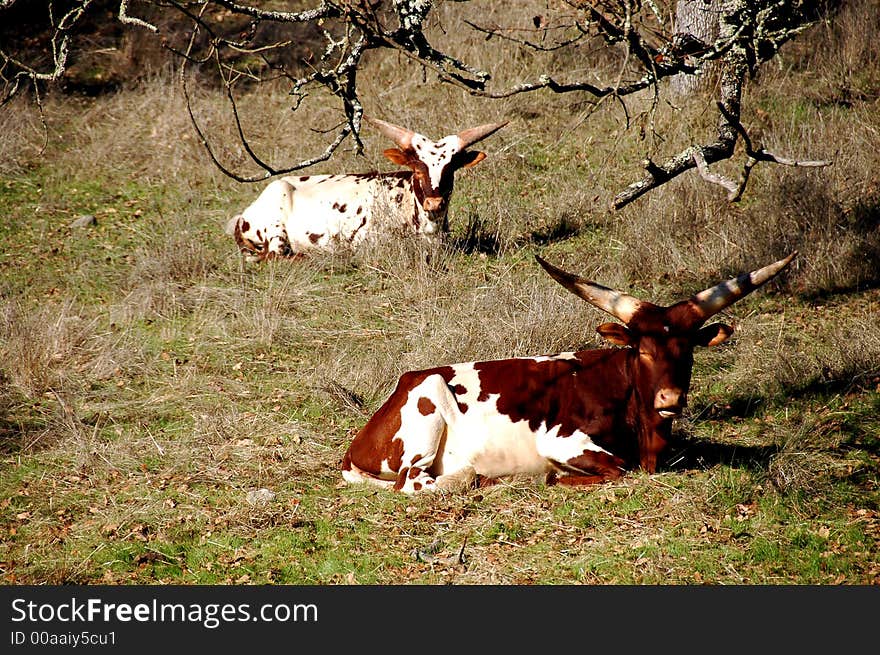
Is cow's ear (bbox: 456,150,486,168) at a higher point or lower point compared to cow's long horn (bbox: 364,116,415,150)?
lower

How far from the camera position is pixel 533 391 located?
6.18 metres

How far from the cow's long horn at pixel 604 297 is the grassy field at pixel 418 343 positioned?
0.98m

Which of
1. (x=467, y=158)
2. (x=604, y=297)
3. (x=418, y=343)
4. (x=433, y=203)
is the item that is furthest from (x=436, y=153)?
(x=604, y=297)

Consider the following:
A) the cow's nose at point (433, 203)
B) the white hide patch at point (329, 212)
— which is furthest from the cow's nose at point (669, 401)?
the white hide patch at point (329, 212)

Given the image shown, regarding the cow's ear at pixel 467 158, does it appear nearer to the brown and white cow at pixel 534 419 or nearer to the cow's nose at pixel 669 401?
the brown and white cow at pixel 534 419

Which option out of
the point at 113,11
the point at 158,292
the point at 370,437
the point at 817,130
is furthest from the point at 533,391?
the point at 113,11

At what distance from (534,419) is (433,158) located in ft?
15.7

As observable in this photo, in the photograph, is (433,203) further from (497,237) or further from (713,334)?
(713,334)

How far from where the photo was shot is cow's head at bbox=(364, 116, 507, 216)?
398 inches

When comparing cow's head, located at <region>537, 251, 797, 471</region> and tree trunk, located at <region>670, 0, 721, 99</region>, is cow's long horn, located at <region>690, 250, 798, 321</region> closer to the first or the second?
cow's head, located at <region>537, 251, 797, 471</region>

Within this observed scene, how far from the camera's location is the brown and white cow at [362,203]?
10.2m

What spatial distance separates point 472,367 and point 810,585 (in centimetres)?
245

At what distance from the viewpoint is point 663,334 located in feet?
18.6

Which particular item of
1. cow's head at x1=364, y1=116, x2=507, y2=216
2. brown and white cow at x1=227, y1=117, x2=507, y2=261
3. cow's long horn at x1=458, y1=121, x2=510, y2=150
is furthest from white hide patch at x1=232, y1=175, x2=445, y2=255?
cow's long horn at x1=458, y1=121, x2=510, y2=150
